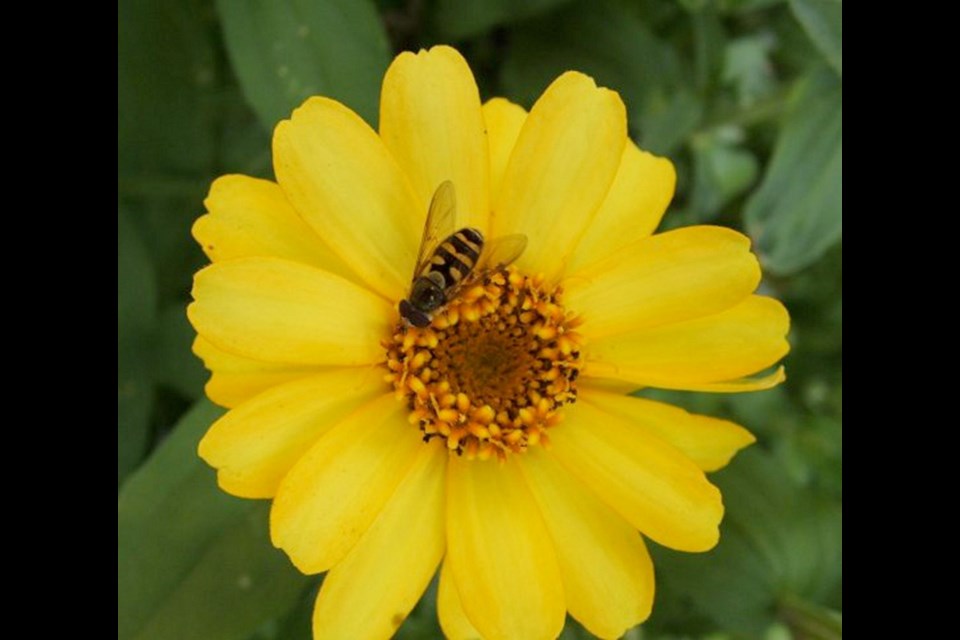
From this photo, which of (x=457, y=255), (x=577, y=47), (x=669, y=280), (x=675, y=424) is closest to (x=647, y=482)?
(x=675, y=424)

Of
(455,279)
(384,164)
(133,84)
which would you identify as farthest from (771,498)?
(133,84)

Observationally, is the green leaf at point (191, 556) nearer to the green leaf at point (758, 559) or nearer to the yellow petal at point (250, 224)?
the yellow petal at point (250, 224)

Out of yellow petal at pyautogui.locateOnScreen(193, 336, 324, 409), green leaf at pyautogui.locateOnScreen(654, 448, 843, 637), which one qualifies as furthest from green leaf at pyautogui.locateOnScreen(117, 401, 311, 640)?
green leaf at pyautogui.locateOnScreen(654, 448, 843, 637)

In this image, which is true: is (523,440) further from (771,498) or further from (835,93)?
(835,93)

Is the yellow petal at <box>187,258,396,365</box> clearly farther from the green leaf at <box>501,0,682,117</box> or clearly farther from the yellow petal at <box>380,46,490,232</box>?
the green leaf at <box>501,0,682,117</box>

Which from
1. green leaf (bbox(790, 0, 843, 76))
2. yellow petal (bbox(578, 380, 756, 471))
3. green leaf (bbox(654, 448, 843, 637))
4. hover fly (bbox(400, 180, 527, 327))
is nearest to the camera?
hover fly (bbox(400, 180, 527, 327))

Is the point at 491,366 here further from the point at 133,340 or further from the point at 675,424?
the point at 133,340
